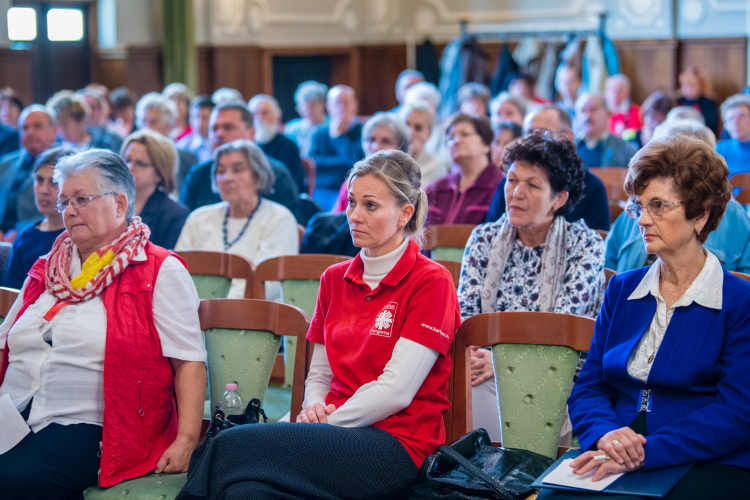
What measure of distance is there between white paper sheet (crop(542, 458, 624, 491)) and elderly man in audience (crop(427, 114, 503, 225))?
2.34m

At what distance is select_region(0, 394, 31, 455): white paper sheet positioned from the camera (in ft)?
7.25

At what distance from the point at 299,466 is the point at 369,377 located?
0.32 metres

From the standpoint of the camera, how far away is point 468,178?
14.0 feet

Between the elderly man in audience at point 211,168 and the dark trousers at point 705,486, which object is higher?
the elderly man in audience at point 211,168

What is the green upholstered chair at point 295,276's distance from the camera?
3.02m

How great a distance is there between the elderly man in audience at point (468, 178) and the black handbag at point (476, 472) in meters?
2.14

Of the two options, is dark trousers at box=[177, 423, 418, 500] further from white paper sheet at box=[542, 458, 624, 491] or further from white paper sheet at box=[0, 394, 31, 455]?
white paper sheet at box=[0, 394, 31, 455]

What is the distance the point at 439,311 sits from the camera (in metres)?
2.06

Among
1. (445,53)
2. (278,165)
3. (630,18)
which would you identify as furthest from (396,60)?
(278,165)

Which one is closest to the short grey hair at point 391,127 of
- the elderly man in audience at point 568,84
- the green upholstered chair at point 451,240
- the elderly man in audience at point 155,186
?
the green upholstered chair at point 451,240

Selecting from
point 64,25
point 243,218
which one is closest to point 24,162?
point 243,218

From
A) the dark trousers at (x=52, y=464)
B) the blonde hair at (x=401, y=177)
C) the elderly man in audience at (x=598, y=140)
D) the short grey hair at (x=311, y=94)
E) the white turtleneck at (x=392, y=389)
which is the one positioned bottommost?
the dark trousers at (x=52, y=464)

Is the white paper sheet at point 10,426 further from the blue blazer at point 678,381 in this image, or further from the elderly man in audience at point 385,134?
the elderly man in audience at point 385,134

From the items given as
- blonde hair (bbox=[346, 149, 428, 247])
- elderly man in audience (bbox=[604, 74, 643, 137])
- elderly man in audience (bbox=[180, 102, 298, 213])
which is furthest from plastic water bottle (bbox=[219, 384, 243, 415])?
elderly man in audience (bbox=[604, 74, 643, 137])
